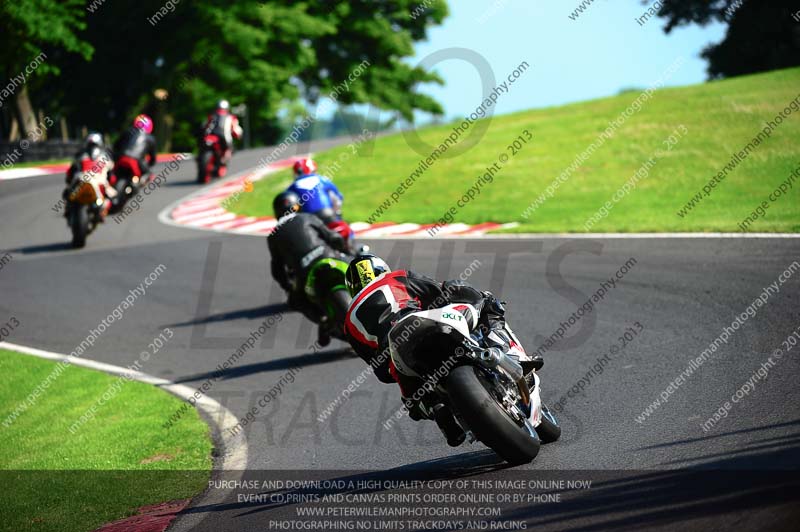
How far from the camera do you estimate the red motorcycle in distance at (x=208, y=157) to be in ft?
80.4

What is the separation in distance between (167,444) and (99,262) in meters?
9.12

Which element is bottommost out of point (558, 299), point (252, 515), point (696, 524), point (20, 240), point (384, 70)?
point (384, 70)

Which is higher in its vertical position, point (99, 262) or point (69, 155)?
point (99, 262)

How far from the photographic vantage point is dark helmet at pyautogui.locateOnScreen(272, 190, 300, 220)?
1152cm

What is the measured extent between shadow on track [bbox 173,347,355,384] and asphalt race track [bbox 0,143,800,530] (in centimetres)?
4

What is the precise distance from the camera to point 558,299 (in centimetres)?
1116

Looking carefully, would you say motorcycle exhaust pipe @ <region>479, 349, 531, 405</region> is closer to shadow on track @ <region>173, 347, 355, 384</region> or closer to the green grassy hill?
shadow on track @ <region>173, 347, 355, 384</region>

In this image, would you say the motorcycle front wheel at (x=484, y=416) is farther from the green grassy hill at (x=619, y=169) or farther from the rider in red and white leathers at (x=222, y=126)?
the rider in red and white leathers at (x=222, y=126)

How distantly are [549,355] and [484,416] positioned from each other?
3.68 metres

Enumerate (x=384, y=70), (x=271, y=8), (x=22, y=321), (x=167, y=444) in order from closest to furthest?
(x=167, y=444) → (x=22, y=321) → (x=271, y=8) → (x=384, y=70)

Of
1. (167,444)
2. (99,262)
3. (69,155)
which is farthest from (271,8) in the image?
(167,444)

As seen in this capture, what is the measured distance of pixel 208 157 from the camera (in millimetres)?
24547

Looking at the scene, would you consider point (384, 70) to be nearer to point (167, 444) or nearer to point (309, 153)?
point (309, 153)

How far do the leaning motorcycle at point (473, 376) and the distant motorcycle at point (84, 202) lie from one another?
12.5m
